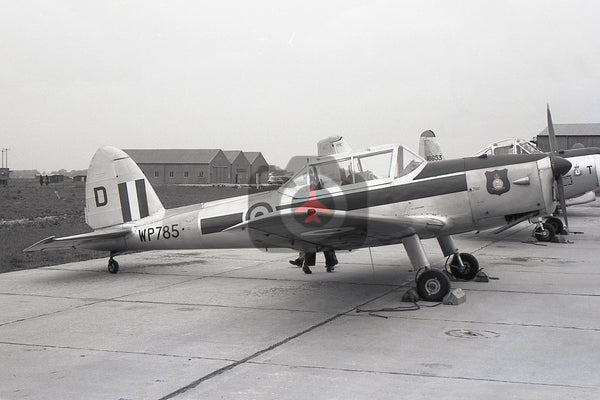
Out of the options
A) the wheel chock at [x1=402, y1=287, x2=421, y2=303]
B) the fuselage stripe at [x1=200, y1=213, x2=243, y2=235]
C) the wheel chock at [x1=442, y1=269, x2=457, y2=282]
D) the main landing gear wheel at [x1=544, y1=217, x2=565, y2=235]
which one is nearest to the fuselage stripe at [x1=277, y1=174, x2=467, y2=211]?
the wheel chock at [x1=402, y1=287, x2=421, y2=303]

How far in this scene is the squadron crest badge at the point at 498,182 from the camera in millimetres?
7793

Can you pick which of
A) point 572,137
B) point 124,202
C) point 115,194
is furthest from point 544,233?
point 572,137

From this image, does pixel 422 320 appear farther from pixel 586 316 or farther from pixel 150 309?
pixel 150 309

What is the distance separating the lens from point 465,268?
9.09m

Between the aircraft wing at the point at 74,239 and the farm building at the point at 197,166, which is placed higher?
the farm building at the point at 197,166

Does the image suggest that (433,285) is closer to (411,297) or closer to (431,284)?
(431,284)

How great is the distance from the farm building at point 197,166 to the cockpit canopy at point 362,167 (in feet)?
232

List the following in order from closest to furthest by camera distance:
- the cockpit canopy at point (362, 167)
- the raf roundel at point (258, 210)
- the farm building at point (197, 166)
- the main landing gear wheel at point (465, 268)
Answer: the cockpit canopy at point (362, 167)
the raf roundel at point (258, 210)
the main landing gear wheel at point (465, 268)
the farm building at point (197, 166)

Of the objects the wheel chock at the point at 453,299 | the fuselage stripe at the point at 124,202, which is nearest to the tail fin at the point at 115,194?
the fuselage stripe at the point at 124,202

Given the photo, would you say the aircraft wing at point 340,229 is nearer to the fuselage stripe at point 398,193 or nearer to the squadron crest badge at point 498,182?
the fuselage stripe at point 398,193

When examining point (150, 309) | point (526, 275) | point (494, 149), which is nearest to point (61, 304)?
point (150, 309)

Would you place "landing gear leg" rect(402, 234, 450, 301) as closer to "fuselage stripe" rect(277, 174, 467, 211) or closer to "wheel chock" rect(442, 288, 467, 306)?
"wheel chock" rect(442, 288, 467, 306)

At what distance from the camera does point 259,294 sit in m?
8.21

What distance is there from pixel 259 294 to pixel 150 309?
1.59 meters
